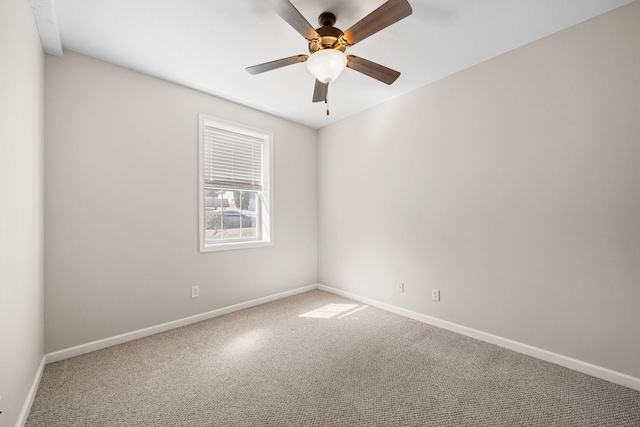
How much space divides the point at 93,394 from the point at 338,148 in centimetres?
358

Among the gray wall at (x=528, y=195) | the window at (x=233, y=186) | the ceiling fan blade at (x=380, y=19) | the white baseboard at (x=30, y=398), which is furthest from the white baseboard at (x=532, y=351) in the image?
the white baseboard at (x=30, y=398)

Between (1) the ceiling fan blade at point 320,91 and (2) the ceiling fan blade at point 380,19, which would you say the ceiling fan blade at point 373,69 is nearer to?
(2) the ceiling fan blade at point 380,19

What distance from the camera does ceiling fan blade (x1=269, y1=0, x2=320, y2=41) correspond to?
1.47 m

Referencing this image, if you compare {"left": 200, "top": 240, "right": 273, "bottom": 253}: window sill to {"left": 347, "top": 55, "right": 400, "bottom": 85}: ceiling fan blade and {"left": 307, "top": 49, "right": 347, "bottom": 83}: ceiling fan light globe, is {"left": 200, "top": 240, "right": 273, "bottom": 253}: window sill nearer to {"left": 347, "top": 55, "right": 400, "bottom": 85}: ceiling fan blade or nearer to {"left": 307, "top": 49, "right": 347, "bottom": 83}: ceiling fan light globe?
{"left": 307, "top": 49, "right": 347, "bottom": 83}: ceiling fan light globe

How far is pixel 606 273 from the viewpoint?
1.93 m

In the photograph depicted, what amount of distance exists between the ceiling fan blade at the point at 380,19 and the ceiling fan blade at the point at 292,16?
0.24m

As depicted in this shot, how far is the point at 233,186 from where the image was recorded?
348 cm

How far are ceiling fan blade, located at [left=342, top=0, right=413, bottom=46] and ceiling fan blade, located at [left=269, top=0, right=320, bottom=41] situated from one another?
0.79 ft

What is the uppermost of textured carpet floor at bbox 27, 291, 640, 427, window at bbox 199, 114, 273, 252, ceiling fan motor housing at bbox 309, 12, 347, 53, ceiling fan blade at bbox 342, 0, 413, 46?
ceiling fan motor housing at bbox 309, 12, 347, 53

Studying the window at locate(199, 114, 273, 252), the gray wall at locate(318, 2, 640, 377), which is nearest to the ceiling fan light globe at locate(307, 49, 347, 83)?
the gray wall at locate(318, 2, 640, 377)

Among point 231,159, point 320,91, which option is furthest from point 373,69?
point 231,159

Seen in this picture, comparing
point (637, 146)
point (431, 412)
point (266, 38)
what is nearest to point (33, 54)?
point (266, 38)

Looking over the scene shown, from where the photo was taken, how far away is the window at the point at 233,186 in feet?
10.6

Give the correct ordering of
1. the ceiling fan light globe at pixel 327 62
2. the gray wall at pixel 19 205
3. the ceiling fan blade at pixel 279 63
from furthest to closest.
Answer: the ceiling fan blade at pixel 279 63
the ceiling fan light globe at pixel 327 62
the gray wall at pixel 19 205
